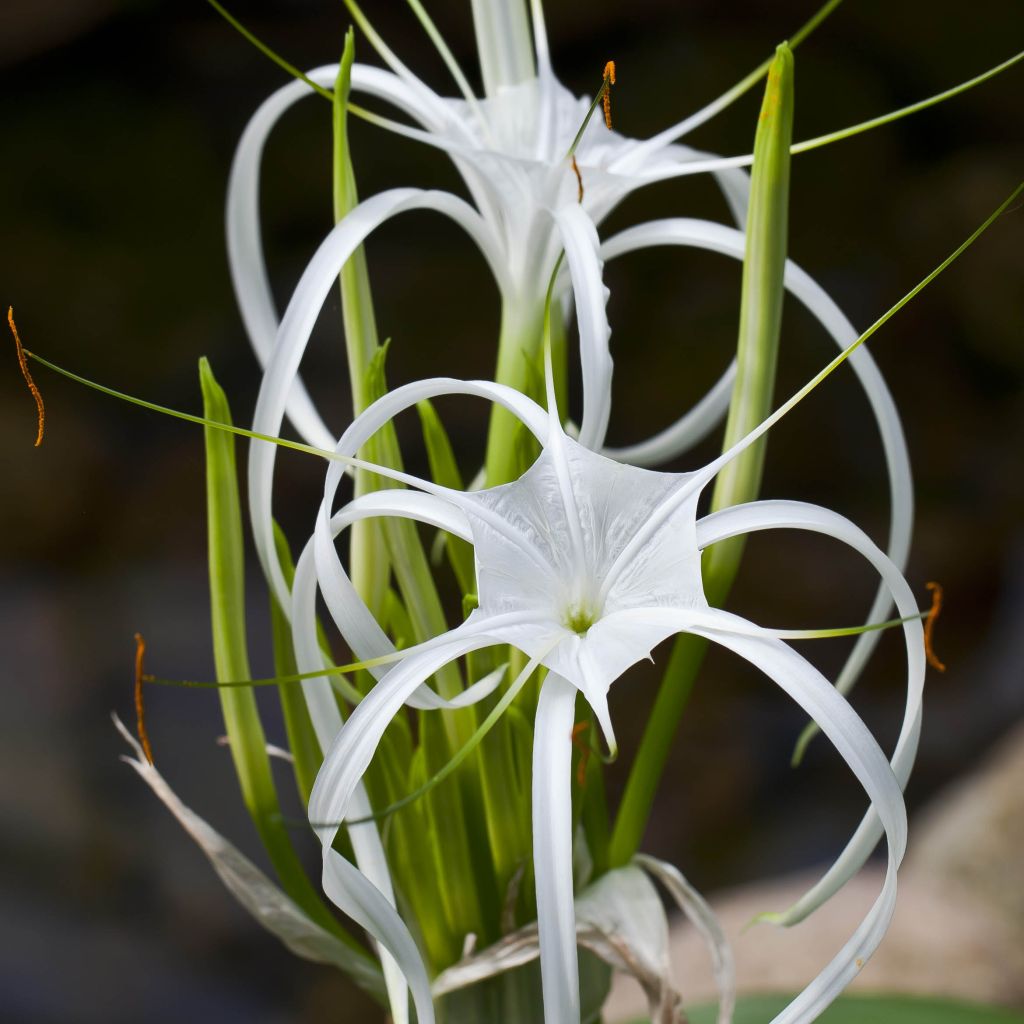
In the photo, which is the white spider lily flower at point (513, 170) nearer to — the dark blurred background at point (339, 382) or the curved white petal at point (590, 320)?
the curved white petal at point (590, 320)

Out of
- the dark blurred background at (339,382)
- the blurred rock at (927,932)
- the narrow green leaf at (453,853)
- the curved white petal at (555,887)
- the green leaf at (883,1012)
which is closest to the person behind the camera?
the curved white petal at (555,887)

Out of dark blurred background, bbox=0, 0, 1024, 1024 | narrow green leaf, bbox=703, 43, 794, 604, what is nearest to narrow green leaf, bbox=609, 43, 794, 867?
narrow green leaf, bbox=703, 43, 794, 604

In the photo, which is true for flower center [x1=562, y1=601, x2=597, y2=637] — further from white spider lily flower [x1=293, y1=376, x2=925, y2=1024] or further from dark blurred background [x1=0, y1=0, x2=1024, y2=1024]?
dark blurred background [x1=0, y1=0, x2=1024, y2=1024]

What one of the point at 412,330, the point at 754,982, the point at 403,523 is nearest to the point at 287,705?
the point at 403,523

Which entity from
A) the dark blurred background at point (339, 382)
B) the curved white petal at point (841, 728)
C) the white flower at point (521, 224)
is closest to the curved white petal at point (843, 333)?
the white flower at point (521, 224)

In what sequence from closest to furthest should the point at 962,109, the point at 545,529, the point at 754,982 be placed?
the point at 545,529 → the point at 754,982 → the point at 962,109

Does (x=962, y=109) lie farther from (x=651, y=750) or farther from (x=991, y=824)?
(x=651, y=750)
